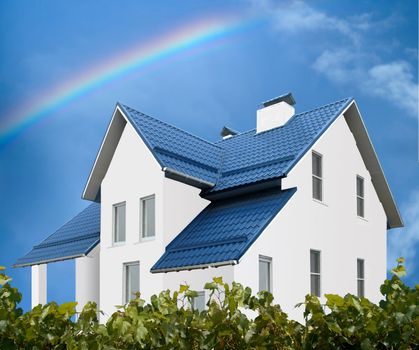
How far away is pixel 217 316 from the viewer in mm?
4844

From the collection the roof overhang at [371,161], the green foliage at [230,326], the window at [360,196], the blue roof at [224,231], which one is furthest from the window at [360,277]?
the green foliage at [230,326]

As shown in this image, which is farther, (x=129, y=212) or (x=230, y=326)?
(x=129, y=212)

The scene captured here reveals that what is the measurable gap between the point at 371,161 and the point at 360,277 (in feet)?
13.4

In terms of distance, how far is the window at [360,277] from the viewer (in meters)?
18.7

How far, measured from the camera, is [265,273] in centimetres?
1476

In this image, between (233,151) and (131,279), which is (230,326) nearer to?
(131,279)

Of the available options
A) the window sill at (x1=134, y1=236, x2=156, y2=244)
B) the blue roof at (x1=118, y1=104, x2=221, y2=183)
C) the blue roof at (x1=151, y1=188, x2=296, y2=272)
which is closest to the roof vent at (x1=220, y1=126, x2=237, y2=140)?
the blue roof at (x1=118, y1=104, x2=221, y2=183)

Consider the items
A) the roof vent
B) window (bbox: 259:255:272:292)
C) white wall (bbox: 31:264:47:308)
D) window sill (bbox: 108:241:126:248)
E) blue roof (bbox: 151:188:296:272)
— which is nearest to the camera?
blue roof (bbox: 151:188:296:272)

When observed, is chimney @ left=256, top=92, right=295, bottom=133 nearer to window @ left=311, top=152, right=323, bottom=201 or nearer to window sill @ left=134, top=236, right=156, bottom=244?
window @ left=311, top=152, right=323, bottom=201

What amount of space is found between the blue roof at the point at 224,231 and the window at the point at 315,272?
2.19 meters

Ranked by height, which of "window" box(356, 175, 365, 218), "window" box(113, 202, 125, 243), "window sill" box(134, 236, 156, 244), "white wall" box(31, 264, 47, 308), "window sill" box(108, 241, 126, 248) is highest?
"window" box(356, 175, 365, 218)

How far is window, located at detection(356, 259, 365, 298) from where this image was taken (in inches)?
737

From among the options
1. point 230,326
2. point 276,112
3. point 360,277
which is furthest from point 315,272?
point 230,326

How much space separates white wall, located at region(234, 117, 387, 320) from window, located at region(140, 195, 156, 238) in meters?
3.79
